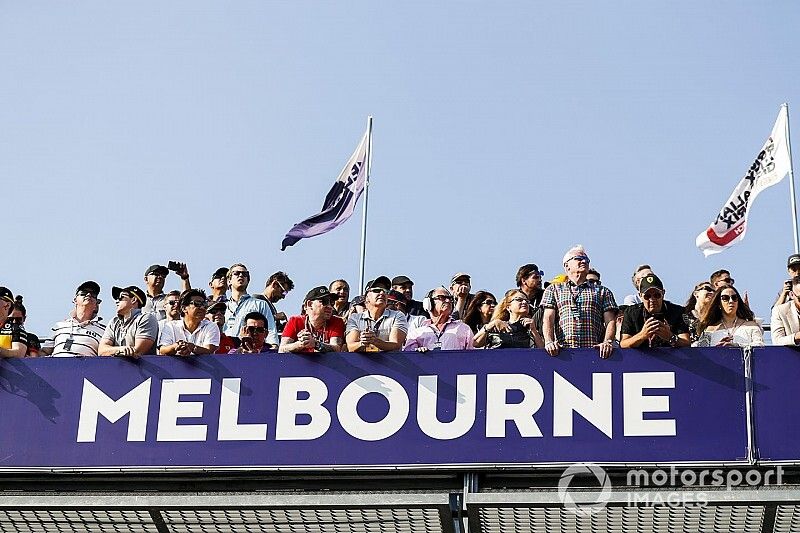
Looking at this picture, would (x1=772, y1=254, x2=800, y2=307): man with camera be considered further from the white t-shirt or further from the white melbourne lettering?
the white t-shirt

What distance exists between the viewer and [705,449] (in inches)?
412

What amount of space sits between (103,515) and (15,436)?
3.52 ft

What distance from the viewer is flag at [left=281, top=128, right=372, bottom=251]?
56.5ft

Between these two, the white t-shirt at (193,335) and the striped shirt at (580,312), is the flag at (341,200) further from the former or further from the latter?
the striped shirt at (580,312)

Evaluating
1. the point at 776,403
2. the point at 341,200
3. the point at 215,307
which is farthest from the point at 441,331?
the point at 341,200

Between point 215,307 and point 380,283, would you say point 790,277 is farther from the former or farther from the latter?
point 215,307

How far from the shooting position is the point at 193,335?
1188 centimetres

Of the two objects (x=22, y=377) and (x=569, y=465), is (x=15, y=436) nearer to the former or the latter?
(x=22, y=377)

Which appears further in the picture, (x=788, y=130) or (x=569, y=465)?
(x=788, y=130)

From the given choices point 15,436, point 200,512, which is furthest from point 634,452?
point 15,436

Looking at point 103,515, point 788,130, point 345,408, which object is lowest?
point 103,515

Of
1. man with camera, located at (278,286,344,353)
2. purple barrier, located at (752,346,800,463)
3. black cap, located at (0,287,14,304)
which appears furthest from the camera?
black cap, located at (0,287,14,304)

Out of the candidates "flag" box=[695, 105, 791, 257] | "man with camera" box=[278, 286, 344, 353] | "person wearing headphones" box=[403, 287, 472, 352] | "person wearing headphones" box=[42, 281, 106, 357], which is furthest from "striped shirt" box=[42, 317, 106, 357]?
"flag" box=[695, 105, 791, 257]

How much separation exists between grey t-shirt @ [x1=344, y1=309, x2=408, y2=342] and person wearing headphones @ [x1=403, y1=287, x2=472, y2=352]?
0.71ft
